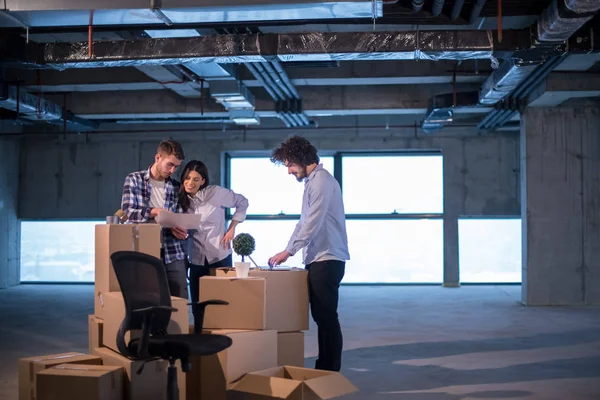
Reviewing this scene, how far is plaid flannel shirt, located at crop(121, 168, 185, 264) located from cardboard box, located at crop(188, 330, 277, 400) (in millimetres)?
603

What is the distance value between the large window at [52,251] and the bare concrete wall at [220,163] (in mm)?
342

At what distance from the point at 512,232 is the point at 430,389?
8.35 meters

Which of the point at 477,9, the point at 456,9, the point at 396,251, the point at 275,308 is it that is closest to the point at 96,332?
the point at 275,308

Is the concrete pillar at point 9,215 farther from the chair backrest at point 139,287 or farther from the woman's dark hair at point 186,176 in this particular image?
the chair backrest at point 139,287

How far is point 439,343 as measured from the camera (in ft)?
19.9

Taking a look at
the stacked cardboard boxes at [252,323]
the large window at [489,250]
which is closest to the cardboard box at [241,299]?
the stacked cardboard boxes at [252,323]

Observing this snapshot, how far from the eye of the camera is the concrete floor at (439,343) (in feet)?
14.5

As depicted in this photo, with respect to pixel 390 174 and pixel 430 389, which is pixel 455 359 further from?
pixel 390 174

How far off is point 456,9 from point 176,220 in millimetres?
2623

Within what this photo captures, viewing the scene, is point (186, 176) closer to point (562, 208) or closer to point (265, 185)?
point (562, 208)

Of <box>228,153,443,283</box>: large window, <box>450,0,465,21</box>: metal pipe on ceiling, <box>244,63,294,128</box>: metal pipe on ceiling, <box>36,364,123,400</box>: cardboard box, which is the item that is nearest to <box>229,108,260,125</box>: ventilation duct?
<box>244,63,294,128</box>: metal pipe on ceiling

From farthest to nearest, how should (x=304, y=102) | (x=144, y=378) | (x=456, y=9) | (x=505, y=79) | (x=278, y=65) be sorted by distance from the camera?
(x=304, y=102) → (x=278, y=65) → (x=505, y=79) → (x=456, y=9) → (x=144, y=378)

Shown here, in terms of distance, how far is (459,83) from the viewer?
9281mm

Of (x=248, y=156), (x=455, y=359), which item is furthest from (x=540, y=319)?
(x=248, y=156)
